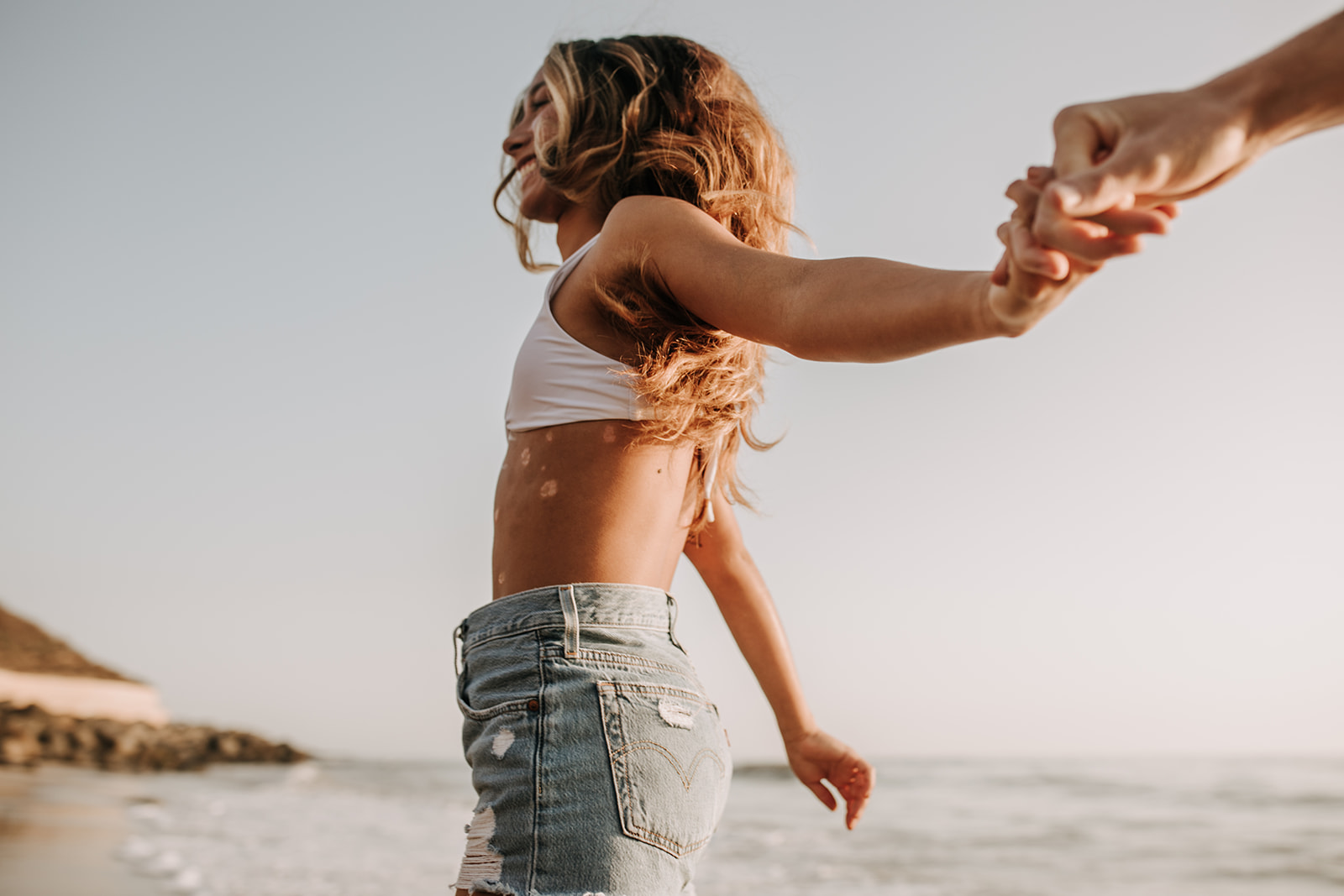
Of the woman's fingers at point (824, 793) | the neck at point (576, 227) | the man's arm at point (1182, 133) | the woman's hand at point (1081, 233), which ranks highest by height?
the neck at point (576, 227)

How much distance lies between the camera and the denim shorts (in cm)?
117

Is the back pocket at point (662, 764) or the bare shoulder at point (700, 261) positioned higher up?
the bare shoulder at point (700, 261)

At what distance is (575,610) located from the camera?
128cm

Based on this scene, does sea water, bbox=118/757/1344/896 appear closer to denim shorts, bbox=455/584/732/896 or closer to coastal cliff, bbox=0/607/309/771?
coastal cliff, bbox=0/607/309/771

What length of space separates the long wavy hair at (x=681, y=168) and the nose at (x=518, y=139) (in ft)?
0.40

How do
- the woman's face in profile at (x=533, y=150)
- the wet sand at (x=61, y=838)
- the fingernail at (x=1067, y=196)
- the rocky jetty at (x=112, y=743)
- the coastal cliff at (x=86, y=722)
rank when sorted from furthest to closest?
the coastal cliff at (x=86, y=722), the rocky jetty at (x=112, y=743), the wet sand at (x=61, y=838), the woman's face in profile at (x=533, y=150), the fingernail at (x=1067, y=196)

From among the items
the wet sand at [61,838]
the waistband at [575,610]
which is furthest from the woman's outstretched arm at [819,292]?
the wet sand at [61,838]

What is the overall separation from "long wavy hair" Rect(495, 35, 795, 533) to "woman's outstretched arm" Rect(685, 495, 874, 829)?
0.14 m

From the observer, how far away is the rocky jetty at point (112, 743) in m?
9.77

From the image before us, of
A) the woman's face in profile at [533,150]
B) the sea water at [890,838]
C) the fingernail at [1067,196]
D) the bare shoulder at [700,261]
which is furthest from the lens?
the sea water at [890,838]

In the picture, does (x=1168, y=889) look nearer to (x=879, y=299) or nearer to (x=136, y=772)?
(x=879, y=299)

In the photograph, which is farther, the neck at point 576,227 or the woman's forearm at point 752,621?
the woman's forearm at point 752,621

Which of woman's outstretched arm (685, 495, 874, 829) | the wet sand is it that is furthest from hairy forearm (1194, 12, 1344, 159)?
the wet sand

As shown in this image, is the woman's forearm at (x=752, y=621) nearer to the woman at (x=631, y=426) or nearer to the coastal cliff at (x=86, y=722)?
the woman at (x=631, y=426)
